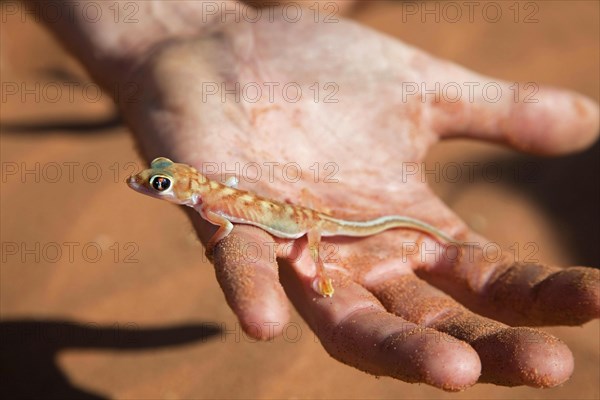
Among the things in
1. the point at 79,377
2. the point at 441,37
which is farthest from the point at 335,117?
the point at 441,37

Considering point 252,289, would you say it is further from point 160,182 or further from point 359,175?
point 359,175

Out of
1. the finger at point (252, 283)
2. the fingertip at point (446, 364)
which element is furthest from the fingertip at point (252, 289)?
the fingertip at point (446, 364)

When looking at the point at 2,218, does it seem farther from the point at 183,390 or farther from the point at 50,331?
the point at 183,390

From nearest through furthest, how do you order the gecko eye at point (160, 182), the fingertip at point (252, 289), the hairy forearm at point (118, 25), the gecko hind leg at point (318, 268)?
the fingertip at point (252, 289) < the gecko hind leg at point (318, 268) < the gecko eye at point (160, 182) < the hairy forearm at point (118, 25)

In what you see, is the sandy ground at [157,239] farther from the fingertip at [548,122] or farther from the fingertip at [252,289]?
the fingertip at [252,289]

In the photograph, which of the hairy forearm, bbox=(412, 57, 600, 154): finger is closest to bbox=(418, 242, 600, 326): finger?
bbox=(412, 57, 600, 154): finger

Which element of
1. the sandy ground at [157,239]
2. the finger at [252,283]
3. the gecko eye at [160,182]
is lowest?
the sandy ground at [157,239]
